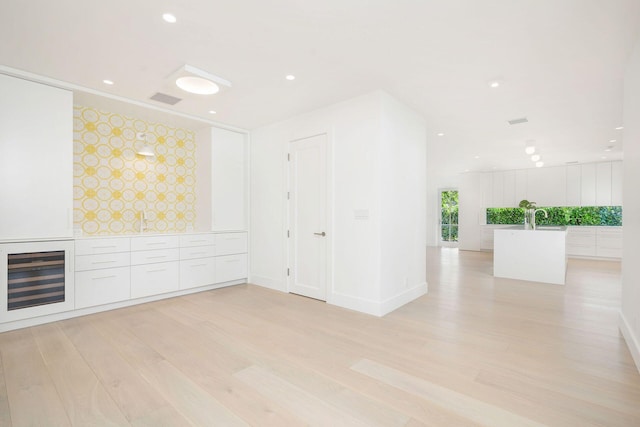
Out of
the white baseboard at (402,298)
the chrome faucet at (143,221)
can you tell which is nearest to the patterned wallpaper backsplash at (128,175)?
the chrome faucet at (143,221)

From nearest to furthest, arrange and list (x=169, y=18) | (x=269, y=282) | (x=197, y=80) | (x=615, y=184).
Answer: (x=169, y=18)
(x=197, y=80)
(x=269, y=282)
(x=615, y=184)

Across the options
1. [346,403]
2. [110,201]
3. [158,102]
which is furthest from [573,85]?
[110,201]

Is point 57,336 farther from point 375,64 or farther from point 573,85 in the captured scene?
point 573,85

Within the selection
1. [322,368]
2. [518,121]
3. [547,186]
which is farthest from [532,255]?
[322,368]

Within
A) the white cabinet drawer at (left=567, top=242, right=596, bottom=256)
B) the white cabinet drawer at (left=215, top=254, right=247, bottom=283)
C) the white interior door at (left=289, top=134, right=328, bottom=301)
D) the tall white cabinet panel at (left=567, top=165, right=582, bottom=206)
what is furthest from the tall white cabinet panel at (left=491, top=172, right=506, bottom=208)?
the white cabinet drawer at (left=215, top=254, right=247, bottom=283)

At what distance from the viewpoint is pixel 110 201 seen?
4.32m

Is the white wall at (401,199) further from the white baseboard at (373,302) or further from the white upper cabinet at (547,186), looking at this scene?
the white upper cabinet at (547,186)

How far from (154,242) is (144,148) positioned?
1.44 m

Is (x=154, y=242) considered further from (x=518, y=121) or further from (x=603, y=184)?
(x=603, y=184)

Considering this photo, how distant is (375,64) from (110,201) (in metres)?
4.08

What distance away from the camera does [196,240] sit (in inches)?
183

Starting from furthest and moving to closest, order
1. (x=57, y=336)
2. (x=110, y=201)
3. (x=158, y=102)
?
(x=110, y=201) < (x=158, y=102) < (x=57, y=336)

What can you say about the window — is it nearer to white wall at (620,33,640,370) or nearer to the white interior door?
white wall at (620,33,640,370)

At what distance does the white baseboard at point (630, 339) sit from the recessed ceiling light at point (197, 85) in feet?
15.2
